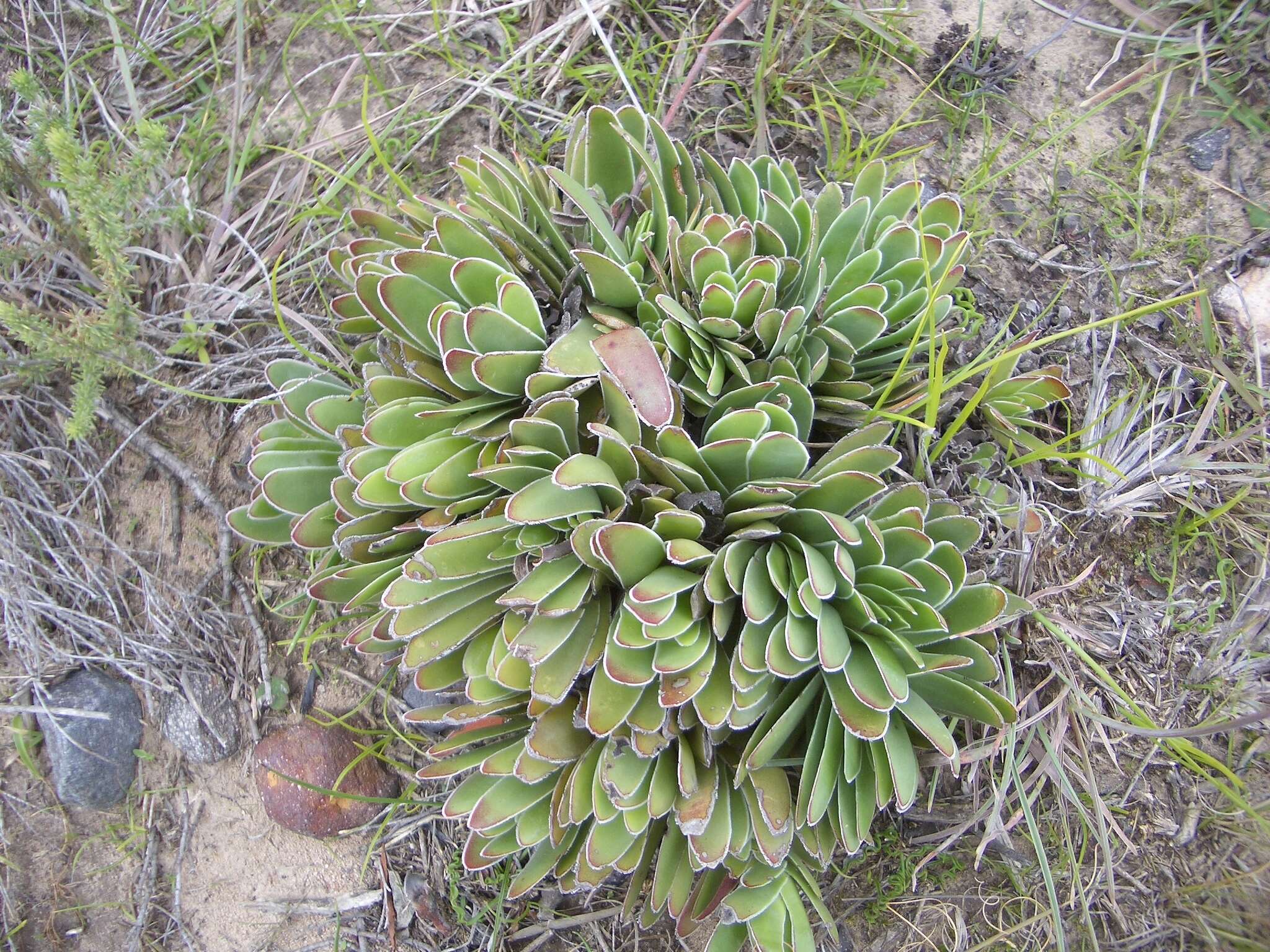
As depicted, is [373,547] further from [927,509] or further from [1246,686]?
[1246,686]

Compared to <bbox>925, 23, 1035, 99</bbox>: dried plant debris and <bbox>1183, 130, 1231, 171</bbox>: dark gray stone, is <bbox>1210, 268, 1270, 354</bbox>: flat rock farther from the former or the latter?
<bbox>925, 23, 1035, 99</bbox>: dried plant debris

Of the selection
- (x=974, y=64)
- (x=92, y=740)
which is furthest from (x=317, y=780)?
(x=974, y=64)

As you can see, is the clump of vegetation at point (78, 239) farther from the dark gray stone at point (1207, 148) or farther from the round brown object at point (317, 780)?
the dark gray stone at point (1207, 148)

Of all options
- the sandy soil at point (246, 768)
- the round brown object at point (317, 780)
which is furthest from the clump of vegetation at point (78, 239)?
the round brown object at point (317, 780)

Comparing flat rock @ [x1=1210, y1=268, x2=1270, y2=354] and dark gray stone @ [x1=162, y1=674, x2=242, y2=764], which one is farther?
dark gray stone @ [x1=162, y1=674, x2=242, y2=764]

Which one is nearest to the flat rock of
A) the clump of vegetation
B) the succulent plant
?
the succulent plant

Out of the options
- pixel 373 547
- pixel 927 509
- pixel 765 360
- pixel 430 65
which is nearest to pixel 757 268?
pixel 765 360

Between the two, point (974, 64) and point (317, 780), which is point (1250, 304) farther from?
point (317, 780)
